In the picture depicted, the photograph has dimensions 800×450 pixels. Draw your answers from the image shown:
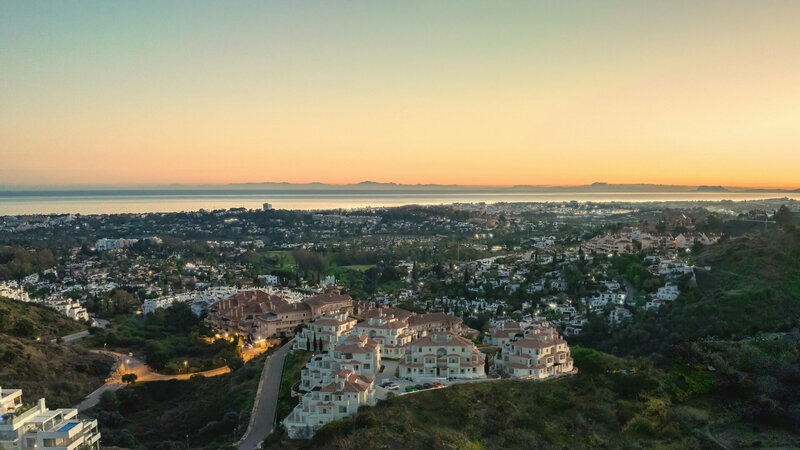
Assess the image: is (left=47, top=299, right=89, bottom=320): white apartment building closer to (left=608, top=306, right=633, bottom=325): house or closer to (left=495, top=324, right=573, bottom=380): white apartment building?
(left=495, top=324, right=573, bottom=380): white apartment building

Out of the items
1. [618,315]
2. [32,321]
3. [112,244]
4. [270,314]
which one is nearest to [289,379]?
[270,314]

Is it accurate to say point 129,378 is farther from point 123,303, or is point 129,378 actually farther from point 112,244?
point 112,244

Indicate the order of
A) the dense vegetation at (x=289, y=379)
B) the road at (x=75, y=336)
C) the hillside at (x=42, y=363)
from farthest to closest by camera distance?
the road at (x=75, y=336) → the hillside at (x=42, y=363) → the dense vegetation at (x=289, y=379)

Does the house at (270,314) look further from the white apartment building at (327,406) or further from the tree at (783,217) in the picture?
the tree at (783,217)

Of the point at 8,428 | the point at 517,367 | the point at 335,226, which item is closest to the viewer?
the point at 8,428

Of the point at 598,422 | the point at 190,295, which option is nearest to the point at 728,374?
the point at 598,422

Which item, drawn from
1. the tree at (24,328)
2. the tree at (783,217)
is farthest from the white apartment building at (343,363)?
the tree at (783,217)

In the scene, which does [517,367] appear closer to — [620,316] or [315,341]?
[315,341]

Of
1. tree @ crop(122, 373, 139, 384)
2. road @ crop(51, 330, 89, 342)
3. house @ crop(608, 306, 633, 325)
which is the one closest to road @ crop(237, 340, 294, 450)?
tree @ crop(122, 373, 139, 384)
